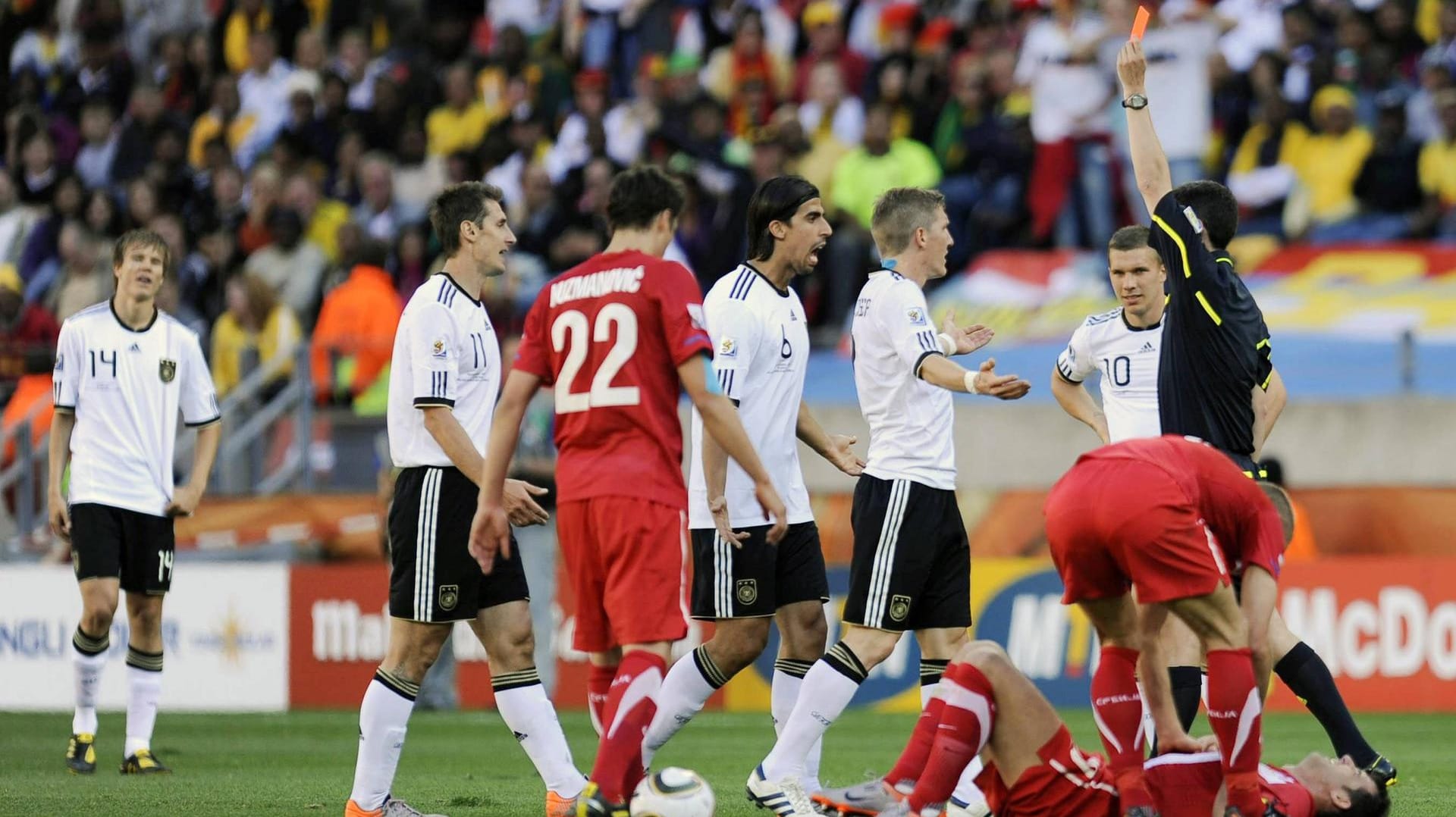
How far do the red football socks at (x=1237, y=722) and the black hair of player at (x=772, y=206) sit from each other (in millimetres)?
2998

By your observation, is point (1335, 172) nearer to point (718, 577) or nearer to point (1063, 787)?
point (718, 577)

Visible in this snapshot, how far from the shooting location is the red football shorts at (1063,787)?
266 inches

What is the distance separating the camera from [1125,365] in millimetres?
9438

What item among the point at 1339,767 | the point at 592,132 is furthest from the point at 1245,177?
the point at 1339,767

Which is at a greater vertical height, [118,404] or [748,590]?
[118,404]

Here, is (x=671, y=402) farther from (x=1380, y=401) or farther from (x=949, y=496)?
(x=1380, y=401)

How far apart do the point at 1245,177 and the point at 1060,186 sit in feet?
5.64

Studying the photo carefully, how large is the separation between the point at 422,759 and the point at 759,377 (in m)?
4.10

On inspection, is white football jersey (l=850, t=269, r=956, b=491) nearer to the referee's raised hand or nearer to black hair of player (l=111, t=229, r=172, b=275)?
the referee's raised hand

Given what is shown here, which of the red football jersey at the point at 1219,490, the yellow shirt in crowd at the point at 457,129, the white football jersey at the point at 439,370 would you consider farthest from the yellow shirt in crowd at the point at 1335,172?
the red football jersey at the point at 1219,490

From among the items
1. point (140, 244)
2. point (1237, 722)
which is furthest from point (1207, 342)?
point (140, 244)

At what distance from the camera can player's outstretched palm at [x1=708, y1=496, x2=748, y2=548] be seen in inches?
336

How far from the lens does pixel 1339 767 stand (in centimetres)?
716

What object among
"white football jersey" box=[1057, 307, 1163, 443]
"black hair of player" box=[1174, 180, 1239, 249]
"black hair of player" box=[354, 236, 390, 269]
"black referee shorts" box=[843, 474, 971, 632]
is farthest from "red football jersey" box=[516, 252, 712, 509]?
"black hair of player" box=[354, 236, 390, 269]
